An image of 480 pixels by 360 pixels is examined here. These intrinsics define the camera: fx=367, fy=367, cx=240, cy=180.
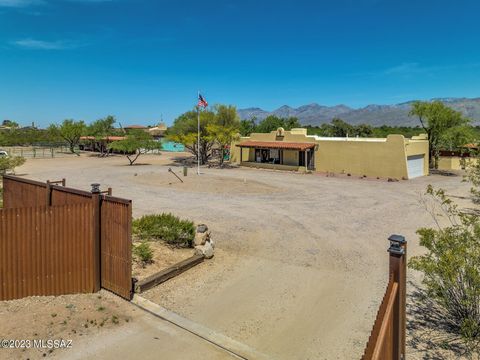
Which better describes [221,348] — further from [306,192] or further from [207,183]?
[207,183]

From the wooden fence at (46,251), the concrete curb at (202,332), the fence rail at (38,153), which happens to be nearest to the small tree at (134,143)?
the fence rail at (38,153)

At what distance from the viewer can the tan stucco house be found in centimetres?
3266

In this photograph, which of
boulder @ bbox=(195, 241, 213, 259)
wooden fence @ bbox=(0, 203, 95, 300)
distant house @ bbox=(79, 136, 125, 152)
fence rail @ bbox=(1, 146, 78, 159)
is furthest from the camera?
distant house @ bbox=(79, 136, 125, 152)

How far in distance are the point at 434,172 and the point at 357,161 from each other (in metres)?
9.51

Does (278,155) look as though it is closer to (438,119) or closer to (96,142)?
(438,119)

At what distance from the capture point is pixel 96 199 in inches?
319

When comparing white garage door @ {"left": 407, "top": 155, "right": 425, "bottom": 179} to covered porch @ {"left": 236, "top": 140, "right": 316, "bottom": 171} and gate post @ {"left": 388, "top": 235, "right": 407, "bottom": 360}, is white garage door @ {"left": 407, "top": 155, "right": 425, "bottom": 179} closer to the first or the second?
covered porch @ {"left": 236, "top": 140, "right": 316, "bottom": 171}

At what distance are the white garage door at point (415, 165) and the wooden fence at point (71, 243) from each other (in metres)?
30.4

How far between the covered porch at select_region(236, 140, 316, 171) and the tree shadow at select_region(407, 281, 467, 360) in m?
29.2

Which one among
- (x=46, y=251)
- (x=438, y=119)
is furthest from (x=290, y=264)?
(x=438, y=119)

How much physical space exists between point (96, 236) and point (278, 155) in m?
33.3

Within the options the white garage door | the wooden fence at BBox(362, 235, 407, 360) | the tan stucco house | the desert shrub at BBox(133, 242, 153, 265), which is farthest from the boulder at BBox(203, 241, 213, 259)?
the white garage door

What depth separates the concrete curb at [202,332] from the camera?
6.06 metres

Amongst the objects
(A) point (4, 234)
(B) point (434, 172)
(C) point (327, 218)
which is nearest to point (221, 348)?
(A) point (4, 234)
